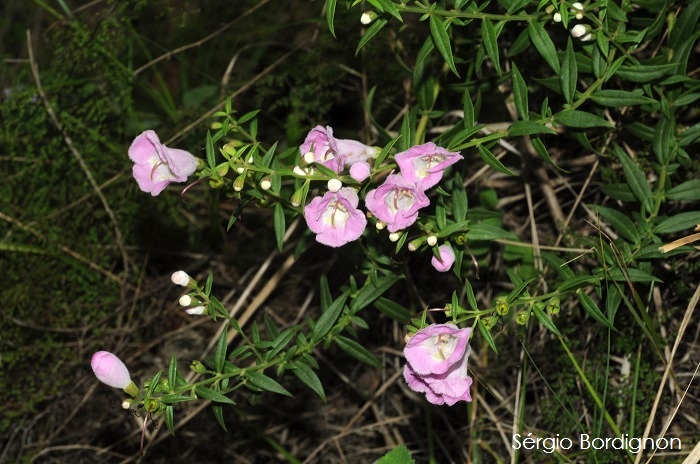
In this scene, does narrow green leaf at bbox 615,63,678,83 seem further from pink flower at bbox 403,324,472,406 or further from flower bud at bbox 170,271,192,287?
flower bud at bbox 170,271,192,287

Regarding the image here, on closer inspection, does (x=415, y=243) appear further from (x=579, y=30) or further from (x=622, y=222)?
(x=579, y=30)

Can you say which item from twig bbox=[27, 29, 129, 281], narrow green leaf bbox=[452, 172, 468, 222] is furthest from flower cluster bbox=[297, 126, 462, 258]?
twig bbox=[27, 29, 129, 281]

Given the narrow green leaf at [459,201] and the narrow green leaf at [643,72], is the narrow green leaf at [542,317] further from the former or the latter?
the narrow green leaf at [643,72]

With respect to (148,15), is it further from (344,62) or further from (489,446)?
(489,446)

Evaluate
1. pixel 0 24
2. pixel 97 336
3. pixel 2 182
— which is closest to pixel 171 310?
pixel 97 336

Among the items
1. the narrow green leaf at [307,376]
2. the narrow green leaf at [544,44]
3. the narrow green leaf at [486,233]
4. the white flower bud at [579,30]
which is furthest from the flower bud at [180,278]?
the white flower bud at [579,30]
